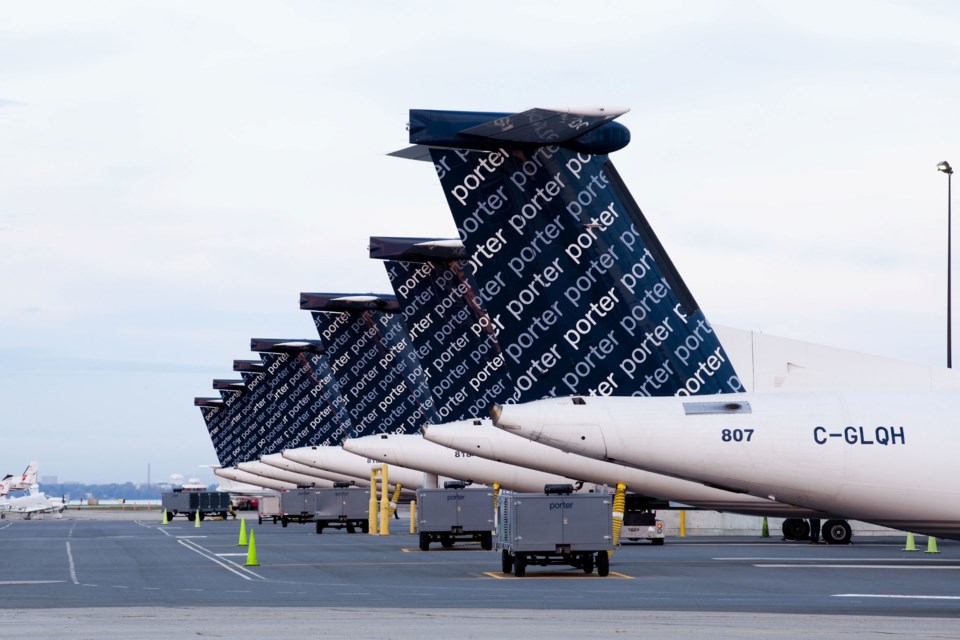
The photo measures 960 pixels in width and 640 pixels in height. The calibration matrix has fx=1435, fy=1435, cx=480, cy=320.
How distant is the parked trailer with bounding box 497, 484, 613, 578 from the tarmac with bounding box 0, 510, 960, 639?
25.7 inches

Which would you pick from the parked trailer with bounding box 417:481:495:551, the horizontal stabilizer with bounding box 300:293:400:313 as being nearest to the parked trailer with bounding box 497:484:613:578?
the parked trailer with bounding box 417:481:495:551

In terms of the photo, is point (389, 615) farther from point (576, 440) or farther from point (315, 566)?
point (315, 566)

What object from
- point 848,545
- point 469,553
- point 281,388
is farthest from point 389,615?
point 281,388

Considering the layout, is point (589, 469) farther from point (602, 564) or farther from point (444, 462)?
point (444, 462)

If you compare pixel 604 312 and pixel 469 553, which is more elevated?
pixel 604 312

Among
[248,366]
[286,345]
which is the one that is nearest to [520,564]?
[286,345]

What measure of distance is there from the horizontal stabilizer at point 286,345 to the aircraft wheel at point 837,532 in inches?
2107

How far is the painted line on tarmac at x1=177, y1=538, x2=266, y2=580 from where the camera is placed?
36344 millimetres

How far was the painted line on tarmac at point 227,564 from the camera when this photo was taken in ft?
119

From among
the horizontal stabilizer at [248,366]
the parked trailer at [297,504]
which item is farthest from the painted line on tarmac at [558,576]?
the horizontal stabilizer at [248,366]

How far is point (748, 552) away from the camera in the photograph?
4694 centimetres

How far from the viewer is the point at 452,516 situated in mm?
51656

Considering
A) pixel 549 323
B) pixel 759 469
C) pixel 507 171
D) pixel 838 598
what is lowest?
pixel 838 598

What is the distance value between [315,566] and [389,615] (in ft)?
56.5
